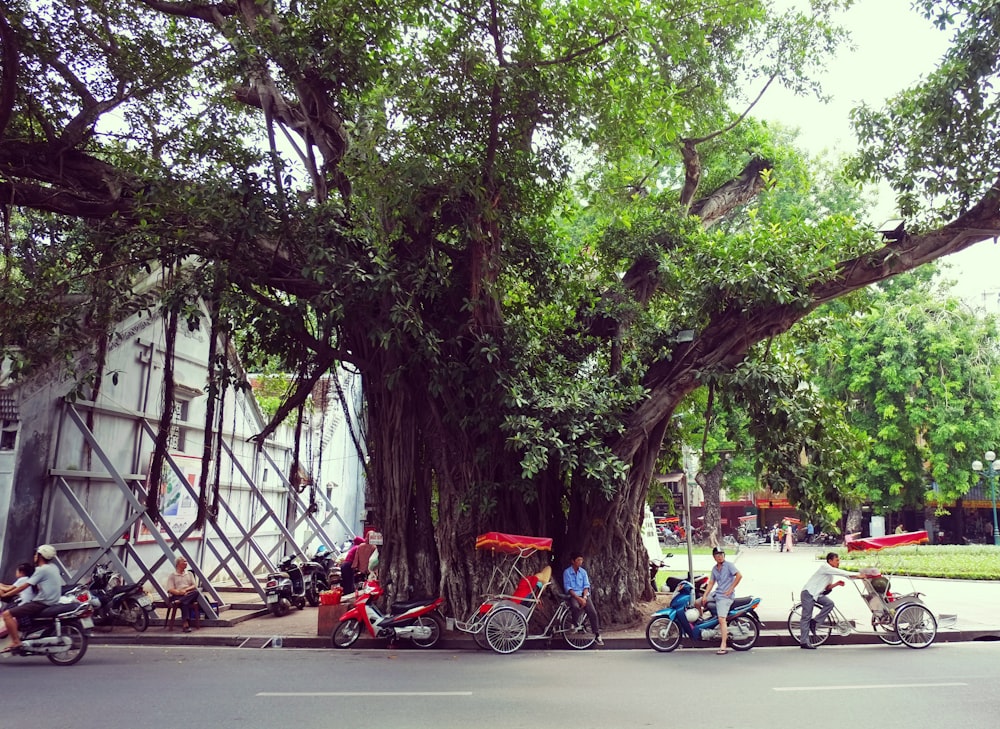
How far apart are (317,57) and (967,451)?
28784mm

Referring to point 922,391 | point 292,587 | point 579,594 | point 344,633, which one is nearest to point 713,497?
point 922,391

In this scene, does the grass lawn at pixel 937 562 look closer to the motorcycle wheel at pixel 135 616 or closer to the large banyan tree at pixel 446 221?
the large banyan tree at pixel 446 221

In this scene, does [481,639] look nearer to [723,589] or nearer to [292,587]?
[723,589]

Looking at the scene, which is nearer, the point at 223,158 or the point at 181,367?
the point at 223,158

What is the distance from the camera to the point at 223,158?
9.72m

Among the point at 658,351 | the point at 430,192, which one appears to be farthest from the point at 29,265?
the point at 658,351

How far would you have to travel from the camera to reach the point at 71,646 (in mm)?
8586

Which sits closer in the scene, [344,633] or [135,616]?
[344,633]

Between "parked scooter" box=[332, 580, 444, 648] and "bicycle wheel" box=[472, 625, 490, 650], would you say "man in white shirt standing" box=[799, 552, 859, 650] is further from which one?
"parked scooter" box=[332, 580, 444, 648]

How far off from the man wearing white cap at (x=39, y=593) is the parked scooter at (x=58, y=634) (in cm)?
7

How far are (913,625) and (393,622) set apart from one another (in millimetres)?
6860

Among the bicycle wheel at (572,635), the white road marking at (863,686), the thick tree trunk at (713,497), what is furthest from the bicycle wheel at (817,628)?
the thick tree trunk at (713,497)

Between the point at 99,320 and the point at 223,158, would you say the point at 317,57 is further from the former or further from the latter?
the point at 99,320

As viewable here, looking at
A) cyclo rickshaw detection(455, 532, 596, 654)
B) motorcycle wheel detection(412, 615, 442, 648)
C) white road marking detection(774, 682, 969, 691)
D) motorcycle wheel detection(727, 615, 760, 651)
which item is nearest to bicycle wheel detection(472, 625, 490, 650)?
cyclo rickshaw detection(455, 532, 596, 654)
